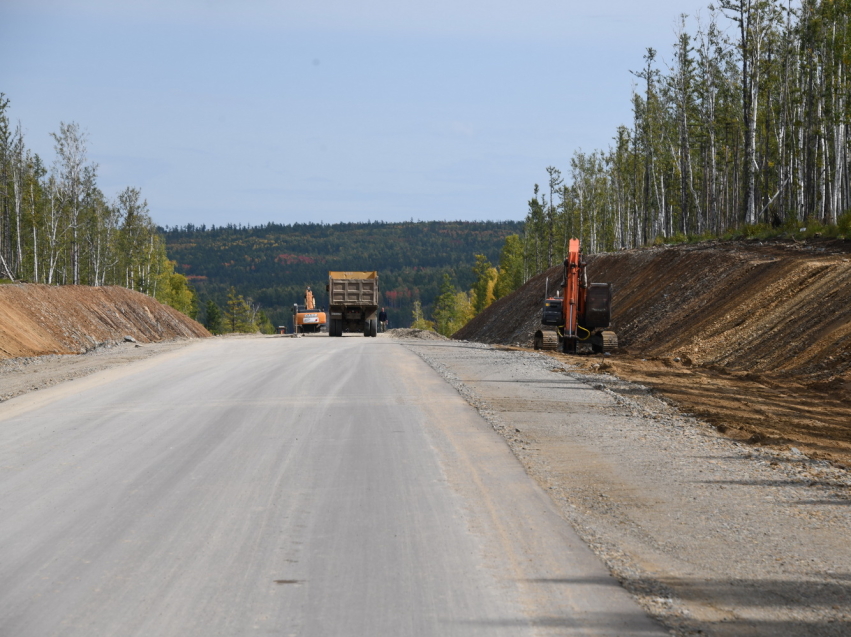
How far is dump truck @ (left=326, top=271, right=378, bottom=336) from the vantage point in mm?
42219

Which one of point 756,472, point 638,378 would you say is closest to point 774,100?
point 638,378

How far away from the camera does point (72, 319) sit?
37.6m

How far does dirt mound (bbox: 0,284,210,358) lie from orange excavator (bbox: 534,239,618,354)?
17.8 metres

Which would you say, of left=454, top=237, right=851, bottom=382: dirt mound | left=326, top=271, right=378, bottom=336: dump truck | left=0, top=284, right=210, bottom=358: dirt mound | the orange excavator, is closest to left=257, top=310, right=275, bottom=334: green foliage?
left=0, top=284, right=210, bottom=358: dirt mound

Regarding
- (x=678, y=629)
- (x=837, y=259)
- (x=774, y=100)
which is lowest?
(x=678, y=629)

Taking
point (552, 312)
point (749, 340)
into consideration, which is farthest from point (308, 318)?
point (749, 340)

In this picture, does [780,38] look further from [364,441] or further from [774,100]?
[364,441]

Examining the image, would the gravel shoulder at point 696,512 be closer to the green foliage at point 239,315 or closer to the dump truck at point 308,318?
the dump truck at point 308,318

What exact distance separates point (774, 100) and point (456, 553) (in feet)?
184

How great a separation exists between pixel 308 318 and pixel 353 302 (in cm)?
696

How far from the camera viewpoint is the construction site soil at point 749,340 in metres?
13.2

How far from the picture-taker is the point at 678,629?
4.77 m

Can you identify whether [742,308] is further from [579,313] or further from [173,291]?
[173,291]

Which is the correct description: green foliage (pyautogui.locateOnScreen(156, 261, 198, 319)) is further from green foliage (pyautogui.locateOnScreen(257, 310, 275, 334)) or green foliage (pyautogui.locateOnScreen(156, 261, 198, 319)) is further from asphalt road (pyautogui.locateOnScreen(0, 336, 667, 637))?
asphalt road (pyautogui.locateOnScreen(0, 336, 667, 637))
